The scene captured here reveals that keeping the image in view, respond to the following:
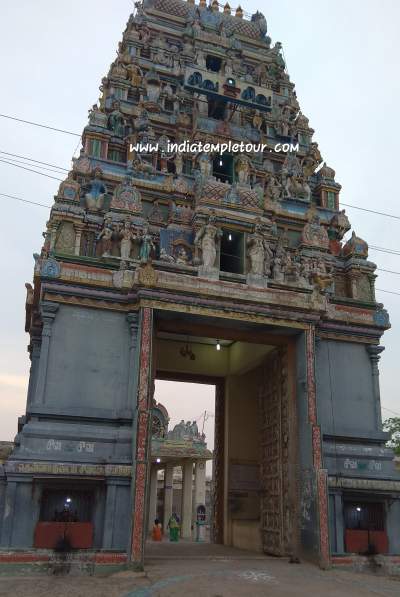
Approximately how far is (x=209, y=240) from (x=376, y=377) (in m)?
7.00

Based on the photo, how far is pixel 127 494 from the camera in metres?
14.1

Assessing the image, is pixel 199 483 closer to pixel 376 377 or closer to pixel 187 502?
pixel 187 502

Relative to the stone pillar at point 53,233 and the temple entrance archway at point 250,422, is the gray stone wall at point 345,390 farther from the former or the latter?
the stone pillar at point 53,233

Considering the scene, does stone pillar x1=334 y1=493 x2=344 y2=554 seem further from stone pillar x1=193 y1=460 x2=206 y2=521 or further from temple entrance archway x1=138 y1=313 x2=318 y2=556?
stone pillar x1=193 y1=460 x2=206 y2=521

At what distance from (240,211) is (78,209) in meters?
5.44

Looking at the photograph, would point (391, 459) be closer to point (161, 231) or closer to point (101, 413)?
point (101, 413)

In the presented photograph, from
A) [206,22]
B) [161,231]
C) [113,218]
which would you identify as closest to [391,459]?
[161,231]

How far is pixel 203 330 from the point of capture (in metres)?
17.3

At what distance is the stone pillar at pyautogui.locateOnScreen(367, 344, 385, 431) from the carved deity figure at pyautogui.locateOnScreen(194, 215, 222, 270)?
6.10 metres

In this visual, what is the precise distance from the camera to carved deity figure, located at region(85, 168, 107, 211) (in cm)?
1934

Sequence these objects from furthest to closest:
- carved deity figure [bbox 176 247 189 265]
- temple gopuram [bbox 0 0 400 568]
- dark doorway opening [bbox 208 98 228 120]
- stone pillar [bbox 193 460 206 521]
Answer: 1. stone pillar [bbox 193 460 206 521]
2. dark doorway opening [bbox 208 98 228 120]
3. carved deity figure [bbox 176 247 189 265]
4. temple gopuram [bbox 0 0 400 568]

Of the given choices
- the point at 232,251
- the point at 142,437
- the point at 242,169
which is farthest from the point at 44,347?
the point at 242,169

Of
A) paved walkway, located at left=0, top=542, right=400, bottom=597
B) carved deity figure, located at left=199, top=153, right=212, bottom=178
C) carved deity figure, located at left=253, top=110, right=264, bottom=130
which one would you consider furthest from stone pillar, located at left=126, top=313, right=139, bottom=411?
carved deity figure, located at left=253, top=110, right=264, bottom=130

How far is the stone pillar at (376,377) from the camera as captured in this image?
1788 centimetres
